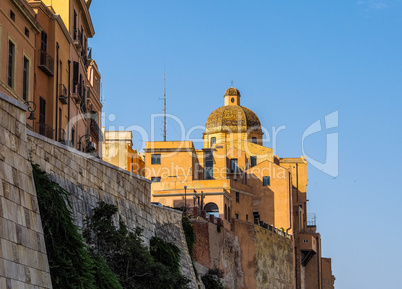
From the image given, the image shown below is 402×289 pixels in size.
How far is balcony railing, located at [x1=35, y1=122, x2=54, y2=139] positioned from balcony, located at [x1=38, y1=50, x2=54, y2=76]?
1.93 metres

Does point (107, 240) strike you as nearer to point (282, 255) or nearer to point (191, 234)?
point (191, 234)

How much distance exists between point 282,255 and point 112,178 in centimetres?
3882

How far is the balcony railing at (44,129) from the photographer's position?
30.0 m

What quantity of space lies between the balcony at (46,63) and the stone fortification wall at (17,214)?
1299cm

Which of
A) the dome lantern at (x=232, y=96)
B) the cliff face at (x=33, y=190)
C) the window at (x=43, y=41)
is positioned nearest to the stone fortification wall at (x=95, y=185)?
the cliff face at (x=33, y=190)

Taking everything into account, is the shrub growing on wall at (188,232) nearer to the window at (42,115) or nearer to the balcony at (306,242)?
the window at (42,115)

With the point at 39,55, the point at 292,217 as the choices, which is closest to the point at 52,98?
the point at 39,55

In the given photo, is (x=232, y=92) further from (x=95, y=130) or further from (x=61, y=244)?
(x=61, y=244)

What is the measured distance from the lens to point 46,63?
30906mm

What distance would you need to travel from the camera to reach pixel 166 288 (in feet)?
84.1

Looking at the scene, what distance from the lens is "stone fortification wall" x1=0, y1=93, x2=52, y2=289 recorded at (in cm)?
1569

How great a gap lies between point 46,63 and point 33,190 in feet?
45.1

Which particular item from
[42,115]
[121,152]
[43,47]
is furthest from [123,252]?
[121,152]

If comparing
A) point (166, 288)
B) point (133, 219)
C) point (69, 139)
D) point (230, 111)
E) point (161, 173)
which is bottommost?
point (166, 288)
